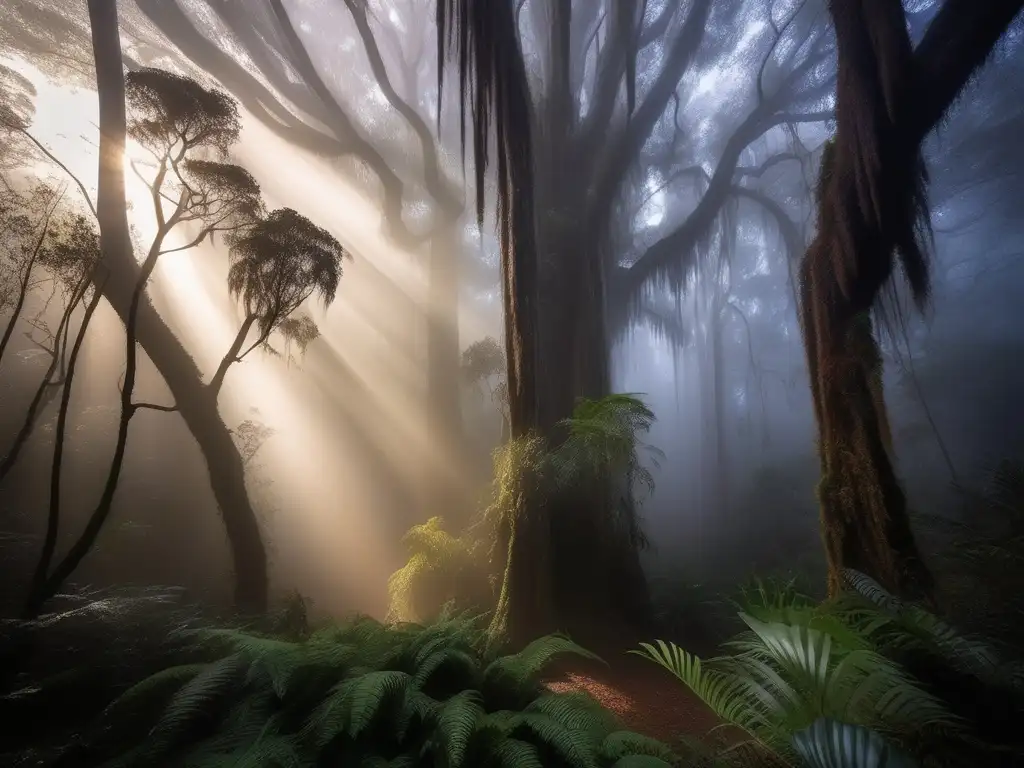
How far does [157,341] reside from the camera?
757cm

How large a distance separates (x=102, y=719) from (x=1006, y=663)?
5229mm

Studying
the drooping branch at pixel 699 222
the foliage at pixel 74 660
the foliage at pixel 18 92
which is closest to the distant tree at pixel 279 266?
the foliage at pixel 74 660

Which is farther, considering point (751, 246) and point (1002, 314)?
point (1002, 314)

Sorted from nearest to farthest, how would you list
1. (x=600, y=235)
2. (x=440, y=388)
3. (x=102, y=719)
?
(x=102, y=719)
(x=600, y=235)
(x=440, y=388)

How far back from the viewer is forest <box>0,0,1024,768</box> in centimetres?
250

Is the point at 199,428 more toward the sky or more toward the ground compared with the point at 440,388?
more toward the ground

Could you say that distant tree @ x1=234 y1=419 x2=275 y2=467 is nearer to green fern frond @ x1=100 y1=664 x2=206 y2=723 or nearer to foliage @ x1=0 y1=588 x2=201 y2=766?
foliage @ x1=0 y1=588 x2=201 y2=766

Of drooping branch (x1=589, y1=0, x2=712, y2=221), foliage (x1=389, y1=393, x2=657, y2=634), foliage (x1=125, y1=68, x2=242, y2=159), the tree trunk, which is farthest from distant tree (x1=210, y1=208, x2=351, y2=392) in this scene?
drooping branch (x1=589, y1=0, x2=712, y2=221)

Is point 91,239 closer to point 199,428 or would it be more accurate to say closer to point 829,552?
point 199,428

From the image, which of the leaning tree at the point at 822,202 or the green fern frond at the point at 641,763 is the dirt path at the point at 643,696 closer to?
the green fern frond at the point at 641,763

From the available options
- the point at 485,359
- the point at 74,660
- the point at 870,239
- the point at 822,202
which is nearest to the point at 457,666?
the point at 74,660

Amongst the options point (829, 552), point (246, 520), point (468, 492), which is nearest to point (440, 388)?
point (468, 492)

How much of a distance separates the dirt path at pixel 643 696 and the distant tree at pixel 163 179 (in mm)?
5601

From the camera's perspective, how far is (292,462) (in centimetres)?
2341
